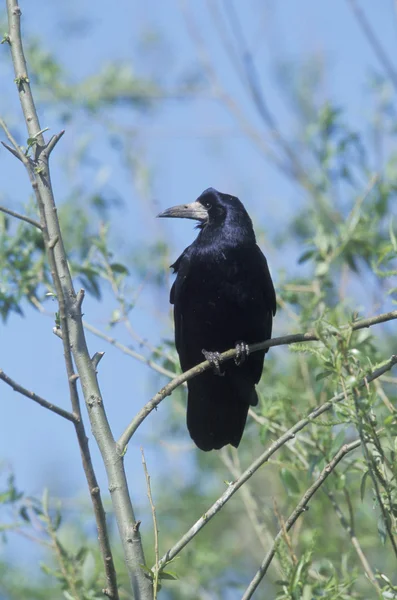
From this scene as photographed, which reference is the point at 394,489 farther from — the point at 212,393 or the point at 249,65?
the point at 249,65

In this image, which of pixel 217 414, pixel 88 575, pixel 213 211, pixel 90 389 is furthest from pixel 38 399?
pixel 213 211

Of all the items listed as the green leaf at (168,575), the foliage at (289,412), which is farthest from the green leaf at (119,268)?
the green leaf at (168,575)

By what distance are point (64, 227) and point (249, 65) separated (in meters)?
2.32

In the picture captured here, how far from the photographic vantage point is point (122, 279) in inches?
200

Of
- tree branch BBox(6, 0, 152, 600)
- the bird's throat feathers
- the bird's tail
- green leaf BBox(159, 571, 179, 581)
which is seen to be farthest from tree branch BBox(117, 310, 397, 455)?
the bird's throat feathers

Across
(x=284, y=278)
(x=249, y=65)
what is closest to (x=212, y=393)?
(x=284, y=278)

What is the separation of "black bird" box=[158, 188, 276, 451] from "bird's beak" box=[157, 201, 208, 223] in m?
0.29

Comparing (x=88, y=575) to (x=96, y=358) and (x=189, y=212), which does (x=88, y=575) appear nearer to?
(x=96, y=358)

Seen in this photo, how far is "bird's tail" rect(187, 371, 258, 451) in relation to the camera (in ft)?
16.0

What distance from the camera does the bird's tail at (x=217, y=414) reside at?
4871 mm

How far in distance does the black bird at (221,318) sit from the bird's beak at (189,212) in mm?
293

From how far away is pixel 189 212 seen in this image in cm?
557

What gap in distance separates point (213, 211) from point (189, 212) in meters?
0.20

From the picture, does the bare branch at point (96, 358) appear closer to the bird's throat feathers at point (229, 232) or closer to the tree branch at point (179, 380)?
the tree branch at point (179, 380)
